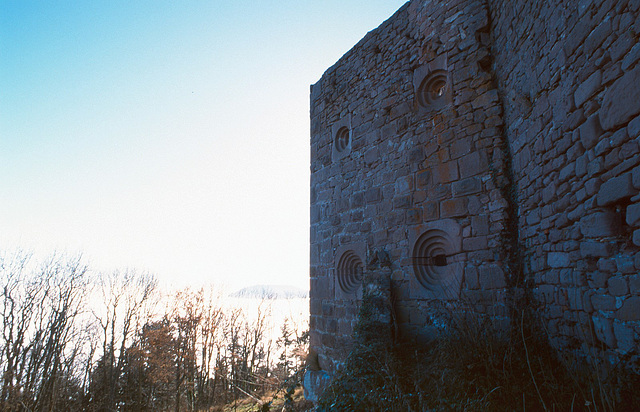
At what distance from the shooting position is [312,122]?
7.61 m

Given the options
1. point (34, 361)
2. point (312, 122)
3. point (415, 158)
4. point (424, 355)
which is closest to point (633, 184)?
point (424, 355)

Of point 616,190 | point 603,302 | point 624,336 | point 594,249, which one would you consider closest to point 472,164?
point 594,249

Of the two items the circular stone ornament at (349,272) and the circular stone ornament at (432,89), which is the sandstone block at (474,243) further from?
the circular stone ornament at (432,89)

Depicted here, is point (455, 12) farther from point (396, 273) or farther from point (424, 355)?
point (424, 355)

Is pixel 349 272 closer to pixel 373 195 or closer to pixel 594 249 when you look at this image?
pixel 373 195

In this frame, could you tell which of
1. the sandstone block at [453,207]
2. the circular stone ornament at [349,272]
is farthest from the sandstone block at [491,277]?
the circular stone ornament at [349,272]

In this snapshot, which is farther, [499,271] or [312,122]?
[312,122]

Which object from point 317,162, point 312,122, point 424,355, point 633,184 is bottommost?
point 424,355

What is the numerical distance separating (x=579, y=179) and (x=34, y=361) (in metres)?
22.5

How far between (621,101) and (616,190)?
1.98ft

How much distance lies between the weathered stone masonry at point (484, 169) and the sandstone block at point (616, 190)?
0.04 ft

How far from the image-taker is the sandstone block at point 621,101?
2.45 meters

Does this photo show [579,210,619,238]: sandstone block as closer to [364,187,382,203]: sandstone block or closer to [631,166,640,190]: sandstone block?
[631,166,640,190]: sandstone block

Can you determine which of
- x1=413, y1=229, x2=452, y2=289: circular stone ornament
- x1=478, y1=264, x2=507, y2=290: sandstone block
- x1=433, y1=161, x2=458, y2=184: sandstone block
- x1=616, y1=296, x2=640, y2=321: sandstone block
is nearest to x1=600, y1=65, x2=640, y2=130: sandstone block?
x1=616, y1=296, x2=640, y2=321: sandstone block
